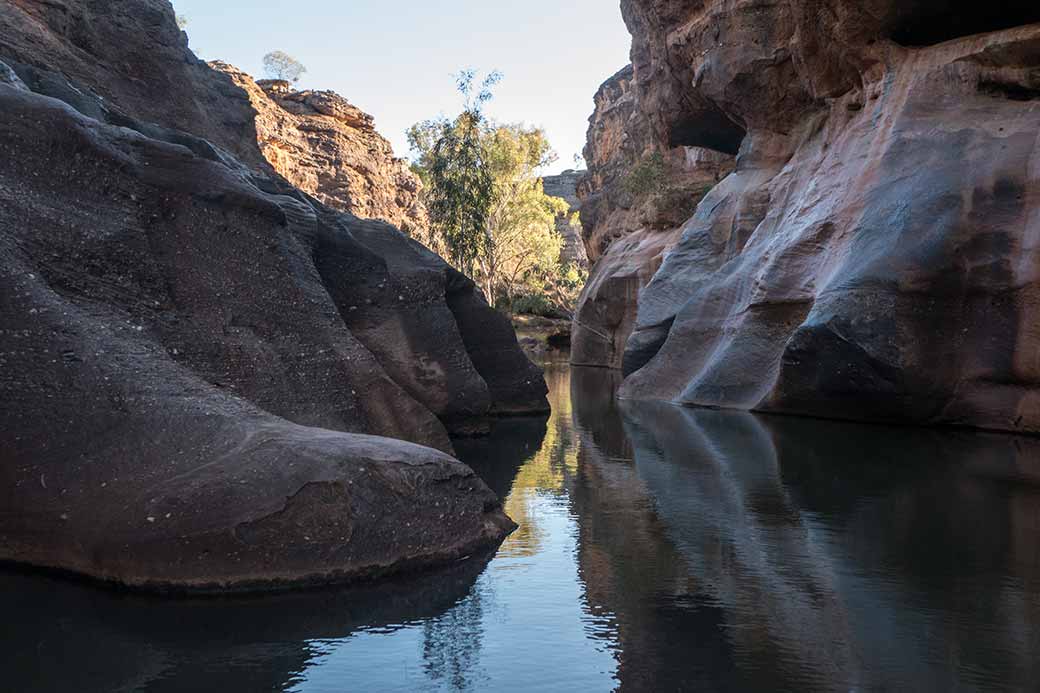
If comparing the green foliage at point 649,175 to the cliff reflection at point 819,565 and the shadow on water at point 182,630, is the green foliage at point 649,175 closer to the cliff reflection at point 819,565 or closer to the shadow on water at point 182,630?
the cliff reflection at point 819,565

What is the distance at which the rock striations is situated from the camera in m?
5.22

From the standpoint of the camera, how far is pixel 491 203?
42062 mm

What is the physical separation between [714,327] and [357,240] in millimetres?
8102

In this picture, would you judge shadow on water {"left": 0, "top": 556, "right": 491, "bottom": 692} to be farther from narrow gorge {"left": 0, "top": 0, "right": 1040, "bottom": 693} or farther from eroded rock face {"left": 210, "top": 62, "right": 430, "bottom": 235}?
eroded rock face {"left": 210, "top": 62, "right": 430, "bottom": 235}

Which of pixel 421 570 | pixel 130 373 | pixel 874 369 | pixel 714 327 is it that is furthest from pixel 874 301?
pixel 130 373

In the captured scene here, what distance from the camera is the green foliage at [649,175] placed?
3275 cm

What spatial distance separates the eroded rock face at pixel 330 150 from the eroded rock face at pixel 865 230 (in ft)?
98.3

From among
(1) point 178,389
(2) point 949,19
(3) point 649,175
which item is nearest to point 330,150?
(3) point 649,175

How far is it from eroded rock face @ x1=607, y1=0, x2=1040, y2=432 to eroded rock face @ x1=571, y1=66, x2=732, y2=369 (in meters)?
5.36

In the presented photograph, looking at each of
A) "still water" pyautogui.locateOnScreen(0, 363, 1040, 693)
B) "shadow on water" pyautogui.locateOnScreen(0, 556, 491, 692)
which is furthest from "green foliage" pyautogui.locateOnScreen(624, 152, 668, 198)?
"shadow on water" pyautogui.locateOnScreen(0, 556, 491, 692)

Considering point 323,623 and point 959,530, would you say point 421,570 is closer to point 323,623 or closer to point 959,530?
point 323,623

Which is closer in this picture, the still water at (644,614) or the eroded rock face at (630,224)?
the still water at (644,614)

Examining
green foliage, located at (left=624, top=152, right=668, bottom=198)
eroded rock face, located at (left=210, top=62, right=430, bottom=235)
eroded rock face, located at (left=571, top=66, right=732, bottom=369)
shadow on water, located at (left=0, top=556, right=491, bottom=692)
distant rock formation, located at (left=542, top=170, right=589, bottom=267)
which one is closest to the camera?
shadow on water, located at (left=0, top=556, right=491, bottom=692)

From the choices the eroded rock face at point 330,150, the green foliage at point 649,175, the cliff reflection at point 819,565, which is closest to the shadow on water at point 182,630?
the cliff reflection at point 819,565
